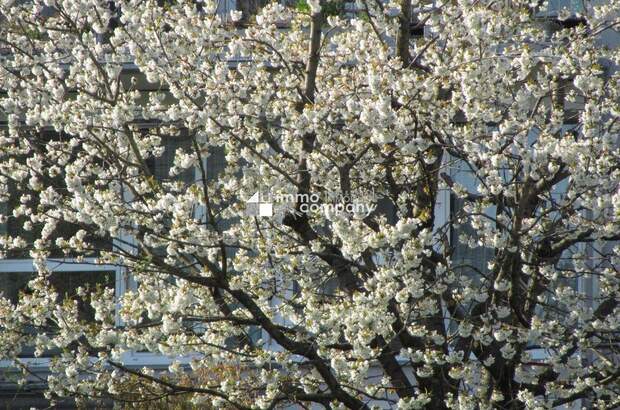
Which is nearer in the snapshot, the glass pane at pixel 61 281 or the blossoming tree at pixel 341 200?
the blossoming tree at pixel 341 200

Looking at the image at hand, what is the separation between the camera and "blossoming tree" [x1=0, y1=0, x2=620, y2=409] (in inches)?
180

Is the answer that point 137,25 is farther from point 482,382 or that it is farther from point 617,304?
point 617,304

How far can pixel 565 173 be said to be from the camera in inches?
202

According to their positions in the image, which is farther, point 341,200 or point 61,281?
point 61,281

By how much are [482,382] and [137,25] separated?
2.63m

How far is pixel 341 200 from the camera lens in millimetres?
4891

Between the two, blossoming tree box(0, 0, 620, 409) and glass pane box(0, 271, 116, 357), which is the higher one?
blossoming tree box(0, 0, 620, 409)

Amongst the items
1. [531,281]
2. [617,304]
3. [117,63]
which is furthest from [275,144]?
[617,304]

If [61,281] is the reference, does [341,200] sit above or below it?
above

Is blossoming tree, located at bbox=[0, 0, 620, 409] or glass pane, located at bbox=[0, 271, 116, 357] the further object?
glass pane, located at bbox=[0, 271, 116, 357]

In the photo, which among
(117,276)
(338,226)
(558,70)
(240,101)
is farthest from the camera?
(117,276)

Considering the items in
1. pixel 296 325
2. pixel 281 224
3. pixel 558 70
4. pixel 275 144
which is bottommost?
pixel 296 325

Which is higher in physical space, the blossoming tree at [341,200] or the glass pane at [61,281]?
the blossoming tree at [341,200]

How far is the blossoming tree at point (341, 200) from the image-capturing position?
4.58 meters
